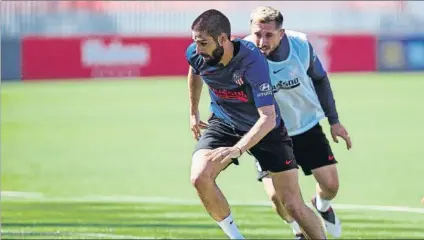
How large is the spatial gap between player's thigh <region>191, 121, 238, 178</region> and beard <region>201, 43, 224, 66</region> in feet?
2.14

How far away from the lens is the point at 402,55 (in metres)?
36.2

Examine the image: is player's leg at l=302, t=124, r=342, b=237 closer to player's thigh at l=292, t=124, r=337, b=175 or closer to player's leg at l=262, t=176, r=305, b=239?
player's thigh at l=292, t=124, r=337, b=175

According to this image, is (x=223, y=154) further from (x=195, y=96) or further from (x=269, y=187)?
(x=269, y=187)

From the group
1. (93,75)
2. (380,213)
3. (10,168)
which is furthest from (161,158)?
(93,75)

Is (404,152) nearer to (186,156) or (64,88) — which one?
(186,156)

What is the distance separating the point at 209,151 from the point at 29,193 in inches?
222

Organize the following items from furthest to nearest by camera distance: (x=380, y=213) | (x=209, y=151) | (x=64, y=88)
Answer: (x=64, y=88)
(x=380, y=213)
(x=209, y=151)

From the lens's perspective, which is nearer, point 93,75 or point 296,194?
point 296,194

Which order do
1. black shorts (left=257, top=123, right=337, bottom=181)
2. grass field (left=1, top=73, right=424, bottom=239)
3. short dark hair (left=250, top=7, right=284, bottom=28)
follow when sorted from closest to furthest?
short dark hair (left=250, top=7, right=284, bottom=28) < black shorts (left=257, top=123, right=337, bottom=181) < grass field (left=1, top=73, right=424, bottom=239)

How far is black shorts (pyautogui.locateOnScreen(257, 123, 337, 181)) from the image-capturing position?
372 inches

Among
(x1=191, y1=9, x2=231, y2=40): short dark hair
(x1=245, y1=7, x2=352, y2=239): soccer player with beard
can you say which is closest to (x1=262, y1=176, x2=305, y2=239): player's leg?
(x1=245, y1=7, x2=352, y2=239): soccer player with beard

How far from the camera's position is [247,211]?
38.6 feet

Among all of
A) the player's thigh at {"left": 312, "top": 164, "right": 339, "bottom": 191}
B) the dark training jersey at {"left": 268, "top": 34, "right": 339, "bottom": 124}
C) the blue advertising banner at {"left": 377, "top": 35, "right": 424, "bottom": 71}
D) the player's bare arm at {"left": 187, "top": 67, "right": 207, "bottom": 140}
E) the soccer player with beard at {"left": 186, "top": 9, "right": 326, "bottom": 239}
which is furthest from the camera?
the blue advertising banner at {"left": 377, "top": 35, "right": 424, "bottom": 71}

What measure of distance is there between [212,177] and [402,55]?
2878 cm
